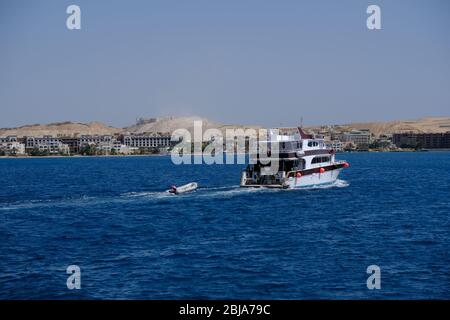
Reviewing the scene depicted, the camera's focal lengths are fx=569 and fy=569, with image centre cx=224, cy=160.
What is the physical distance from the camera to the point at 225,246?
1506 inches

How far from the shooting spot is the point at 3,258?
3562 cm

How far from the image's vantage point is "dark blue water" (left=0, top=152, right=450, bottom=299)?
28.2 metres

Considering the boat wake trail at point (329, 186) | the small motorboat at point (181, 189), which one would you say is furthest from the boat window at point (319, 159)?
the small motorboat at point (181, 189)

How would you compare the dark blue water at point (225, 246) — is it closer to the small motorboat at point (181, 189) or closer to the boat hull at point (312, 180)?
the small motorboat at point (181, 189)

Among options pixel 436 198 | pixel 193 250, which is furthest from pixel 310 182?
pixel 193 250

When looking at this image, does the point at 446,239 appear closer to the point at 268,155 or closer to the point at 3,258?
the point at 3,258

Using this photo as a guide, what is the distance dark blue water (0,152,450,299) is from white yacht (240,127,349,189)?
21.0 ft

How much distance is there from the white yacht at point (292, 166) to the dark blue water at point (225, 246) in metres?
6.41

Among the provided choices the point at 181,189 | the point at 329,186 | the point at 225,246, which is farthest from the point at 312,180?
the point at 225,246

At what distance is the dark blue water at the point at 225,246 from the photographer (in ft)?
92.5

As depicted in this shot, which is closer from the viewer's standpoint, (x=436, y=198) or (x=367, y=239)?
(x=367, y=239)

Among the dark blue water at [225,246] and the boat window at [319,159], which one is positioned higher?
the boat window at [319,159]

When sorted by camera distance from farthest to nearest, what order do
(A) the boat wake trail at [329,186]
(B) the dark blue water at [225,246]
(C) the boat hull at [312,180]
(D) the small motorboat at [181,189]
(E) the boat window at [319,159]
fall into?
(E) the boat window at [319,159] < (A) the boat wake trail at [329,186] < (C) the boat hull at [312,180] < (D) the small motorboat at [181,189] < (B) the dark blue water at [225,246]

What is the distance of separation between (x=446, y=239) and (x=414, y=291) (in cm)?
1434
